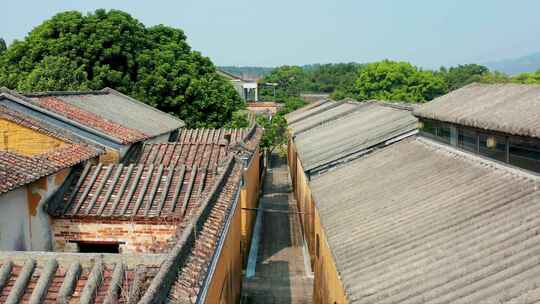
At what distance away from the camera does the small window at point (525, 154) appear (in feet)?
23.7

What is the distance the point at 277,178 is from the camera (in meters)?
34.2

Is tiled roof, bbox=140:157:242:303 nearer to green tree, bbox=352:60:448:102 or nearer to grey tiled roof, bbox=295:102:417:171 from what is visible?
grey tiled roof, bbox=295:102:417:171

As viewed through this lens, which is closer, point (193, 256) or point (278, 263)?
point (193, 256)

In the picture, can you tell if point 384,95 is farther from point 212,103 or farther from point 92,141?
point 92,141

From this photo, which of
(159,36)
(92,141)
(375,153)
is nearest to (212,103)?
(159,36)

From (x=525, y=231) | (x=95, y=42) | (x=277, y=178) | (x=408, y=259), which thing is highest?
(x=95, y=42)

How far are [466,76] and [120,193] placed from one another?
232ft

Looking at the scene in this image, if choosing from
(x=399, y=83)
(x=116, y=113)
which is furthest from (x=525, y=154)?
(x=399, y=83)

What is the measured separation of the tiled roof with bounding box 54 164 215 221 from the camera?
9.10 meters

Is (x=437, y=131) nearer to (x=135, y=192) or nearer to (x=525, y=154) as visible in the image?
(x=525, y=154)

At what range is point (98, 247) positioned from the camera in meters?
9.39

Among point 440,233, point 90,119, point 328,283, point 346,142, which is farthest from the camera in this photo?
point 346,142

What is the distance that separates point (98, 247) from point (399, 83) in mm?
51855

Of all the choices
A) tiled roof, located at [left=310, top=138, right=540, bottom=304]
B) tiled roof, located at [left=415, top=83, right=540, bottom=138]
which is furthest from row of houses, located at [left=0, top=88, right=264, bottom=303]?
tiled roof, located at [left=415, top=83, right=540, bottom=138]
